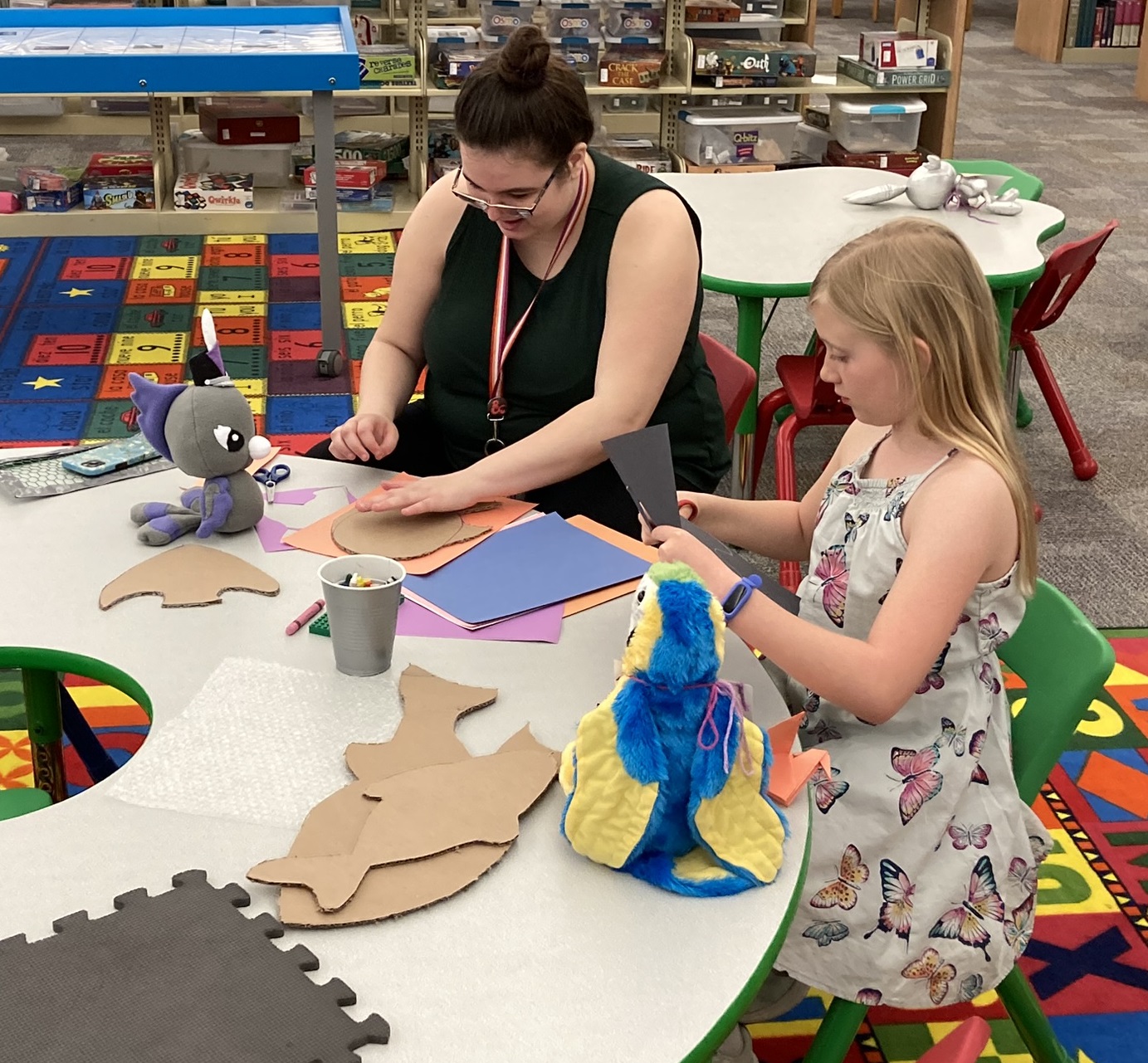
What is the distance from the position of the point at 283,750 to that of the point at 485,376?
36.9 inches

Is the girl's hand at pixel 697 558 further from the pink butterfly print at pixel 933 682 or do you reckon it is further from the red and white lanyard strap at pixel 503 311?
the red and white lanyard strap at pixel 503 311

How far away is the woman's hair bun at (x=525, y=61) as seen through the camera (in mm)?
1736

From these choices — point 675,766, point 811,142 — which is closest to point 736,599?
point 675,766

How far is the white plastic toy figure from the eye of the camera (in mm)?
3227

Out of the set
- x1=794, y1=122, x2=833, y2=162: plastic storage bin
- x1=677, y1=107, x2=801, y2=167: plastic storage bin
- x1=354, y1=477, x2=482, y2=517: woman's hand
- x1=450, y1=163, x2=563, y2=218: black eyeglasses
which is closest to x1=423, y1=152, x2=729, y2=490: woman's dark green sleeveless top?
x1=450, y1=163, x2=563, y2=218: black eyeglasses

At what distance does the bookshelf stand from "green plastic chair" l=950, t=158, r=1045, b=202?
20.5 ft

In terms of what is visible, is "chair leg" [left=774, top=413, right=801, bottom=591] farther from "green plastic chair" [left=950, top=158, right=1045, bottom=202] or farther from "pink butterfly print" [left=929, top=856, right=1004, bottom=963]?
"pink butterfly print" [left=929, top=856, right=1004, bottom=963]

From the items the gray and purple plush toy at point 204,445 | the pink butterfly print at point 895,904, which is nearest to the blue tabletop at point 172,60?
the gray and purple plush toy at point 204,445

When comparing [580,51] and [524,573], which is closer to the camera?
[524,573]

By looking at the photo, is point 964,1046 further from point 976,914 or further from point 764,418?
point 764,418

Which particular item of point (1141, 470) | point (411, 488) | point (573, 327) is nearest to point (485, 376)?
point (573, 327)

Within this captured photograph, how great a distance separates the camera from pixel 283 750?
3.91 feet

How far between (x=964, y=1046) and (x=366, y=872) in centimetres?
44

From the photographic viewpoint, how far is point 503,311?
1.96 m
